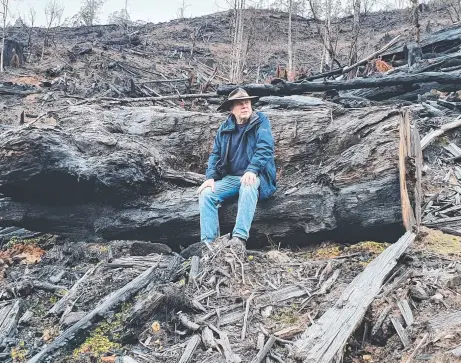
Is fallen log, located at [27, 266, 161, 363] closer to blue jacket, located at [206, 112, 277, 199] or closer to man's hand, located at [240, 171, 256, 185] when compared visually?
man's hand, located at [240, 171, 256, 185]

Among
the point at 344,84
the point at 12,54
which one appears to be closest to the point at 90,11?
the point at 12,54

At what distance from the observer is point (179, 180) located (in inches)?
243

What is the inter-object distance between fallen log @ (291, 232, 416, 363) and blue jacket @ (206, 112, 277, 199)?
1575mm

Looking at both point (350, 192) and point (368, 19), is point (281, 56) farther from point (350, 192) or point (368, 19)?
point (350, 192)

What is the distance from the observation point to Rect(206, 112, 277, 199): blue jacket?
532cm

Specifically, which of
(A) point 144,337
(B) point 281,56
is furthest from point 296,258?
(B) point 281,56

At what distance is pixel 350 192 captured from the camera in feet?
17.6

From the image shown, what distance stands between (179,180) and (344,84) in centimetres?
614

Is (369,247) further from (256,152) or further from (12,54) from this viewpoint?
(12,54)

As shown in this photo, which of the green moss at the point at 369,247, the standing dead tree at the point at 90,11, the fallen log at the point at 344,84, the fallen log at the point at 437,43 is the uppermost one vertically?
the standing dead tree at the point at 90,11

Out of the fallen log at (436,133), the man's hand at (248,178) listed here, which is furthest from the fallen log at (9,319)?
the fallen log at (436,133)

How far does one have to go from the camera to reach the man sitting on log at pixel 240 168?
204 inches

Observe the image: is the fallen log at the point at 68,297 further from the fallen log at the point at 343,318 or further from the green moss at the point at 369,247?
the green moss at the point at 369,247

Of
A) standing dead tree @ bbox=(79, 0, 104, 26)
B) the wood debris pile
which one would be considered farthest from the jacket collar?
standing dead tree @ bbox=(79, 0, 104, 26)
